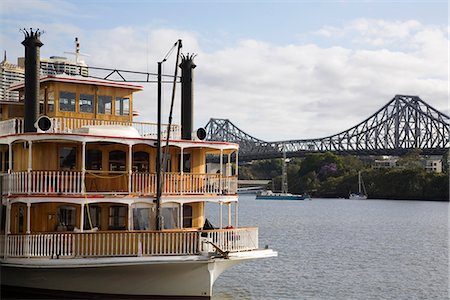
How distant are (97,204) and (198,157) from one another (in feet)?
11.5

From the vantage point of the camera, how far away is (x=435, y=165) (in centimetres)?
19962

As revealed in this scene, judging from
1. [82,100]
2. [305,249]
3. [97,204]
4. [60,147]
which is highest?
[82,100]

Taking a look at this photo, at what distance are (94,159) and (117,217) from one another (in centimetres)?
178

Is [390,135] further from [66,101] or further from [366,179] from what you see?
[66,101]

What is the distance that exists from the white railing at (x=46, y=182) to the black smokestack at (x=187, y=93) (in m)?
4.25

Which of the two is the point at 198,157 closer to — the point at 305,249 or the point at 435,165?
the point at 305,249

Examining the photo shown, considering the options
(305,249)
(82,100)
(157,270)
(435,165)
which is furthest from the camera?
(435,165)

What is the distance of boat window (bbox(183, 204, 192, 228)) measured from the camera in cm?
2291

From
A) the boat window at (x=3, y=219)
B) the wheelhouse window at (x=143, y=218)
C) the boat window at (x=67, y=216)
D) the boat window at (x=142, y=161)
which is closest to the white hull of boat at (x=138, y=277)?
the boat window at (x=67, y=216)

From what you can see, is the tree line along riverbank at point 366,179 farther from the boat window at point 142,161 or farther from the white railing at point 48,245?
the white railing at point 48,245

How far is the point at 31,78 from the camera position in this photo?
21391 mm

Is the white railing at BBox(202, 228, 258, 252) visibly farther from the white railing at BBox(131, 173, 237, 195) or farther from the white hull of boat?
the white railing at BBox(131, 173, 237, 195)

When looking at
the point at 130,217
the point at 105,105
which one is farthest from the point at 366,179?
the point at 130,217

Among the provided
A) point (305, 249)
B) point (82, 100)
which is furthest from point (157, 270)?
point (305, 249)
